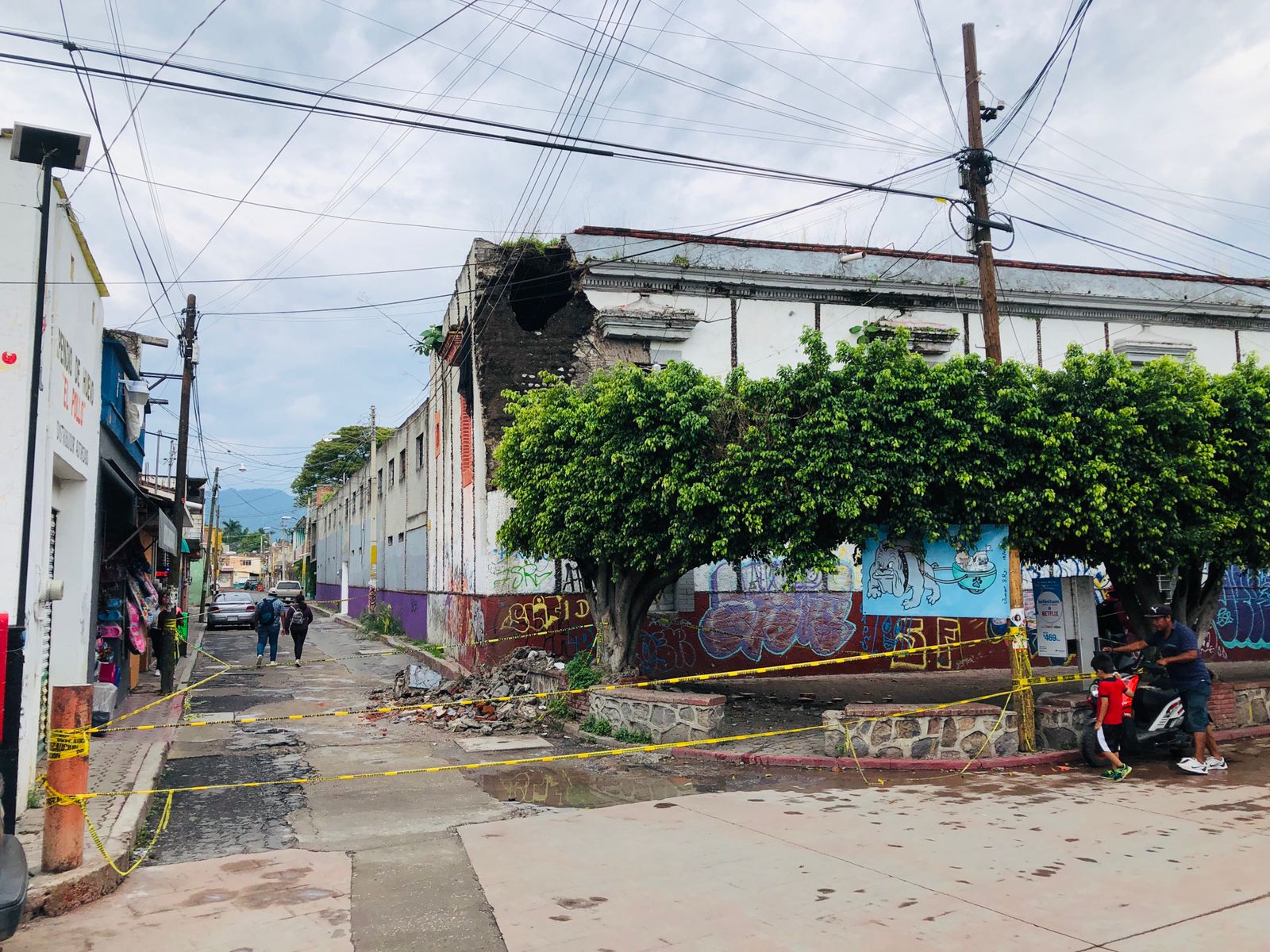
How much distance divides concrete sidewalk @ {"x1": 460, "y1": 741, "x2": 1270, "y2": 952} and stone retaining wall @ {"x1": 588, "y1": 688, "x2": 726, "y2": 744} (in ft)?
6.74

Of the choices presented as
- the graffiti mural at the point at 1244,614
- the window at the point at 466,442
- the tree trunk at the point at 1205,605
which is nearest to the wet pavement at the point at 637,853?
the tree trunk at the point at 1205,605

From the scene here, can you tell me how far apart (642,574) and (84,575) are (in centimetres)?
696

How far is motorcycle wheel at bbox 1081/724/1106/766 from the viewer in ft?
33.3

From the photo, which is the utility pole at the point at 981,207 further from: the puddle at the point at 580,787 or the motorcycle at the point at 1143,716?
the puddle at the point at 580,787

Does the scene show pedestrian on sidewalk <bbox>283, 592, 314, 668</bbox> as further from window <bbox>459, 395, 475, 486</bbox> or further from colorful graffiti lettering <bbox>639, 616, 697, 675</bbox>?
colorful graffiti lettering <bbox>639, 616, 697, 675</bbox>

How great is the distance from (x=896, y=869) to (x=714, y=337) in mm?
14673

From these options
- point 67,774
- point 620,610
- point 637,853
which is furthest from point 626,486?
point 67,774

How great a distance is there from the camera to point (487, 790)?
952 cm

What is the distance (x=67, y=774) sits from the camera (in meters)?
6.32

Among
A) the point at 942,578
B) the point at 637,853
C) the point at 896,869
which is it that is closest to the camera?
the point at 896,869

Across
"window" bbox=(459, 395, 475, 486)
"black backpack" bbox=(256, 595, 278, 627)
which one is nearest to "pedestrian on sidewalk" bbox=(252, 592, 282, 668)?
"black backpack" bbox=(256, 595, 278, 627)

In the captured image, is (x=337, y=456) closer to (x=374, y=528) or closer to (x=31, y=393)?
(x=374, y=528)

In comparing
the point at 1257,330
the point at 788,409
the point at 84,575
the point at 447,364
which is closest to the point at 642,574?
the point at 788,409

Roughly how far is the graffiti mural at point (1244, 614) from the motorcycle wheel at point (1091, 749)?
14.1 meters
